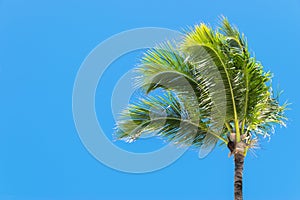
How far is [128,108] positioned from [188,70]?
168 cm

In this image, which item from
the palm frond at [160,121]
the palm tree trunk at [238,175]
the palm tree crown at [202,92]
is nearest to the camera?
the palm tree crown at [202,92]

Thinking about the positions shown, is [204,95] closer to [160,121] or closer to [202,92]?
[202,92]

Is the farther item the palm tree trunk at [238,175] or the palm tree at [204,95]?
the palm tree trunk at [238,175]

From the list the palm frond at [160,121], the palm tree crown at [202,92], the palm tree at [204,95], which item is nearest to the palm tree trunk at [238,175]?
the palm tree at [204,95]

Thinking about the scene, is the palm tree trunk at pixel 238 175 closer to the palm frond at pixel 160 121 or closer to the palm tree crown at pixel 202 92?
the palm tree crown at pixel 202 92

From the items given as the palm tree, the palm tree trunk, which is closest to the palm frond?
the palm tree

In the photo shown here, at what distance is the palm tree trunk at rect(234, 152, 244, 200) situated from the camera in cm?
949

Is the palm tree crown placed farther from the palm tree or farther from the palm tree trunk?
the palm tree trunk

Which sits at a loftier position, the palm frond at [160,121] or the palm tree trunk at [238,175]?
the palm frond at [160,121]

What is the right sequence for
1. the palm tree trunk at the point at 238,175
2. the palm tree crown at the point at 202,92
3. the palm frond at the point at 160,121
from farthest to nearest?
the palm frond at the point at 160,121 < the palm tree trunk at the point at 238,175 < the palm tree crown at the point at 202,92

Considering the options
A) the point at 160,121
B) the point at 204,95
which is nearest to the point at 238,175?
the point at 204,95

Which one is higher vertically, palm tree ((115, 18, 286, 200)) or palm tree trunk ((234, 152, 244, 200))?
palm tree ((115, 18, 286, 200))

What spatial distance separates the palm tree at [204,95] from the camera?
932 cm

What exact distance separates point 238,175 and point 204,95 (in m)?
2.01
